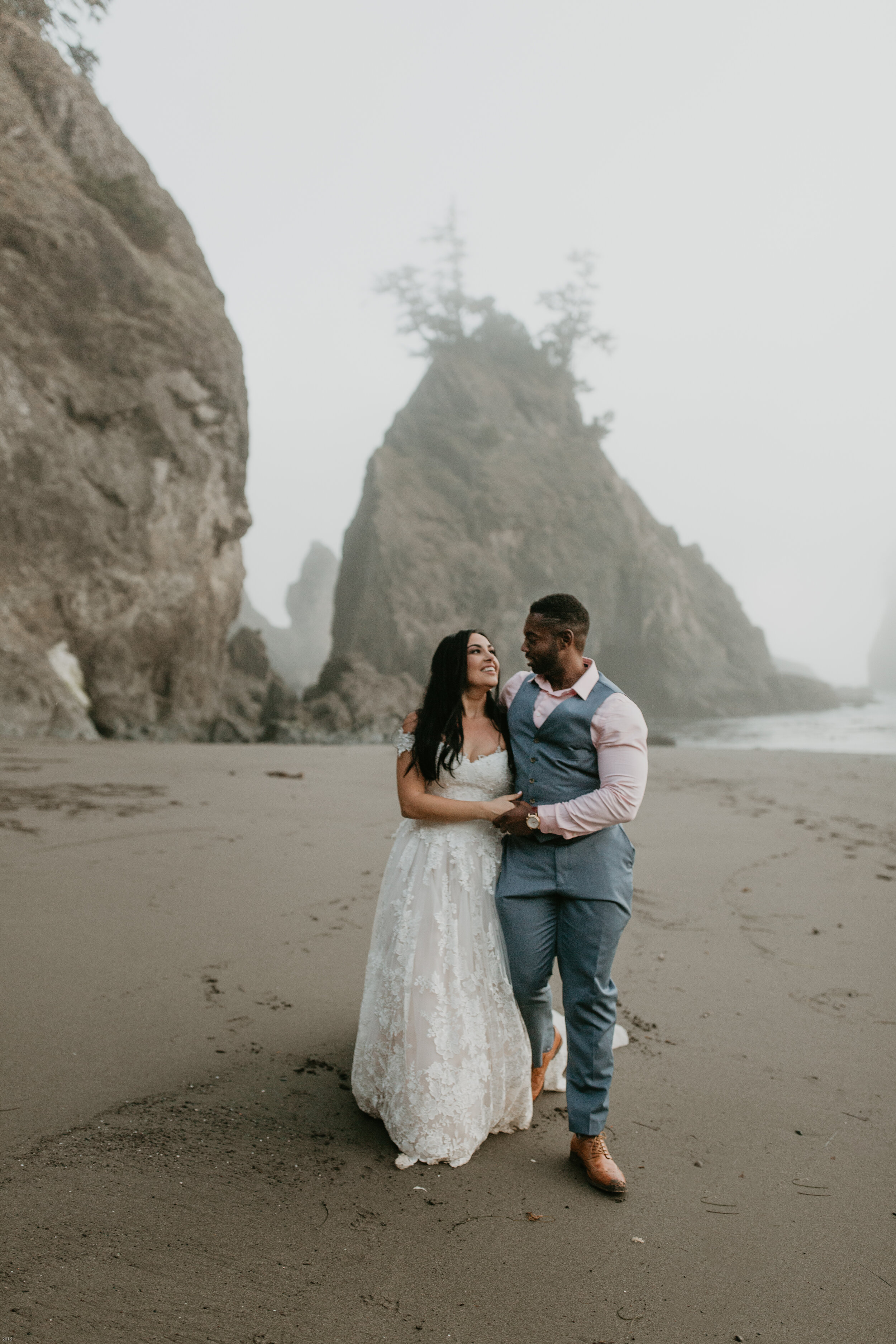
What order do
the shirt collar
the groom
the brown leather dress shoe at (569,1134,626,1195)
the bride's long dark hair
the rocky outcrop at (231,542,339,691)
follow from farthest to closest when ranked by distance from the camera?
the rocky outcrop at (231,542,339,691) < the bride's long dark hair < the shirt collar < the groom < the brown leather dress shoe at (569,1134,626,1195)

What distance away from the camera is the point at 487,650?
3016mm

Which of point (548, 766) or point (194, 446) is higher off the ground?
point (194, 446)

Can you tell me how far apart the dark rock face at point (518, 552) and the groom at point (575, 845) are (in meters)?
33.6

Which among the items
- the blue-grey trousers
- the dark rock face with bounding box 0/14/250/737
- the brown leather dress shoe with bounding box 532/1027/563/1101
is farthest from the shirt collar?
the dark rock face with bounding box 0/14/250/737

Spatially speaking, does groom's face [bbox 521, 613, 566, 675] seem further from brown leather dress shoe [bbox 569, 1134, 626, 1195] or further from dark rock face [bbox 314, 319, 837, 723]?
dark rock face [bbox 314, 319, 837, 723]

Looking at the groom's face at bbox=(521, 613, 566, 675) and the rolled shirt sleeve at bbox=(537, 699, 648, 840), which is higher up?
the groom's face at bbox=(521, 613, 566, 675)

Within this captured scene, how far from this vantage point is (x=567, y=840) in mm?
2756

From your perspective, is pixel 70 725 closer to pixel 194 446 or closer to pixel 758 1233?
pixel 194 446

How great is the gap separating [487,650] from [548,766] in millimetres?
473

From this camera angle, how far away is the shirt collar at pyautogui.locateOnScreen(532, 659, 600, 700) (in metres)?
2.78

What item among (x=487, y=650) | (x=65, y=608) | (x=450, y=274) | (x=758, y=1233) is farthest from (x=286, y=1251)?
(x=450, y=274)

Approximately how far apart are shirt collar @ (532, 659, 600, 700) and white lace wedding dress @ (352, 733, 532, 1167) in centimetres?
29

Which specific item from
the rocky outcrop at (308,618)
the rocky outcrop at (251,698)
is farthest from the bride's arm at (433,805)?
the rocky outcrop at (308,618)

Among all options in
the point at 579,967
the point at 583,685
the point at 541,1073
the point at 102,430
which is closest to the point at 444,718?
the point at 583,685
